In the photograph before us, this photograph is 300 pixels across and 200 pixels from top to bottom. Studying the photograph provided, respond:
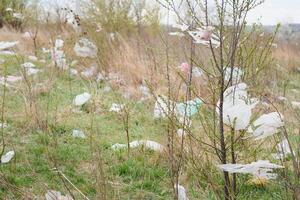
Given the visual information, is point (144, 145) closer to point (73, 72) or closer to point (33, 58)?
point (73, 72)

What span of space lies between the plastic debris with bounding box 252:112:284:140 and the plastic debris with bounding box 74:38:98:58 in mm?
5631

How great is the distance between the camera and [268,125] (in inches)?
87.2

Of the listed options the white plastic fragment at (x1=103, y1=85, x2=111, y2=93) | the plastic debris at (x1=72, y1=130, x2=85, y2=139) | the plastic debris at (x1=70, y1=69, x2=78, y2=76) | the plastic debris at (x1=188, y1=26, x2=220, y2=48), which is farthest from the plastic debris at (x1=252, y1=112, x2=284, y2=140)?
the plastic debris at (x1=70, y1=69, x2=78, y2=76)

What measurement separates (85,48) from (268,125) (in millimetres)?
5794

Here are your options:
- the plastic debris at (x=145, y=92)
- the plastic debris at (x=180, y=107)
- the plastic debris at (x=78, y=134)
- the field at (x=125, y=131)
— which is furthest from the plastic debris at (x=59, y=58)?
the plastic debris at (x=180, y=107)

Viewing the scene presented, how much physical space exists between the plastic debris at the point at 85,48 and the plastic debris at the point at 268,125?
18.5 ft

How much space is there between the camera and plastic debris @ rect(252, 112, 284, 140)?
2.19m

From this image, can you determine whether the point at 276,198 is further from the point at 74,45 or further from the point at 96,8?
the point at 96,8

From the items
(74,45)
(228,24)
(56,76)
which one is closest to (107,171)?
(228,24)

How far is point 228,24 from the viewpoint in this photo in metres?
2.42

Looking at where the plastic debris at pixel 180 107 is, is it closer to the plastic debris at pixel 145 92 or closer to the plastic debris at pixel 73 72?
the plastic debris at pixel 145 92

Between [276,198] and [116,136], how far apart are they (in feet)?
5.84

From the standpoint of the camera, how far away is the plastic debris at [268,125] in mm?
2189

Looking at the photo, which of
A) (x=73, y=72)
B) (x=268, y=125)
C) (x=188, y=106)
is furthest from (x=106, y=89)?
(x=268, y=125)
